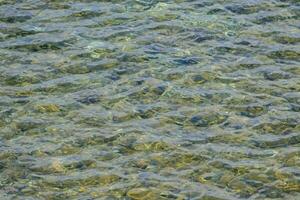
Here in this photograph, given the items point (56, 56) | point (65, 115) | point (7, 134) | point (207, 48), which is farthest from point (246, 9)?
point (7, 134)

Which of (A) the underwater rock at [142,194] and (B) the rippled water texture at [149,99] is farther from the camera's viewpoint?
(B) the rippled water texture at [149,99]

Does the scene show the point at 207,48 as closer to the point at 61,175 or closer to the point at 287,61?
the point at 287,61

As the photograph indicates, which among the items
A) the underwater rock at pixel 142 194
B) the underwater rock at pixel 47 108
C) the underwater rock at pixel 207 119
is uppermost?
the underwater rock at pixel 47 108

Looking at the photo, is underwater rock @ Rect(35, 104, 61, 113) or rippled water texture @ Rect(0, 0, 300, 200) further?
underwater rock @ Rect(35, 104, 61, 113)

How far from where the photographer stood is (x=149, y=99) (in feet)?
39.9

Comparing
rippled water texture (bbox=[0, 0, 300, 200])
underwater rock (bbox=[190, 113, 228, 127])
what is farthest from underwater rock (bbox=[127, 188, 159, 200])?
underwater rock (bbox=[190, 113, 228, 127])

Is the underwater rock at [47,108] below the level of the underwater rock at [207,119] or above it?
above

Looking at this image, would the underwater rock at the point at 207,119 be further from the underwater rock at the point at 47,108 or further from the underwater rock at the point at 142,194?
the underwater rock at the point at 47,108

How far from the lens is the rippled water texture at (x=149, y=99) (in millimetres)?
10062

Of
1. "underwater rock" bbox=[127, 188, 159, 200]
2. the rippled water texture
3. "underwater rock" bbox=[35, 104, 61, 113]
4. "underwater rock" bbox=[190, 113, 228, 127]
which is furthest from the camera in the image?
"underwater rock" bbox=[35, 104, 61, 113]

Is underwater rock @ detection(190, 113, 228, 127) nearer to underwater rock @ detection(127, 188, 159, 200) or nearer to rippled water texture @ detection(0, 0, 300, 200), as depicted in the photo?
rippled water texture @ detection(0, 0, 300, 200)

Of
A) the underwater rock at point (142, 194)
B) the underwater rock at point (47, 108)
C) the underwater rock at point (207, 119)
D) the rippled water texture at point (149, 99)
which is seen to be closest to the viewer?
the underwater rock at point (142, 194)

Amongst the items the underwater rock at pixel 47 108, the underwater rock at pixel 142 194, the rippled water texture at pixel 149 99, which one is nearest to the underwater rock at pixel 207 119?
the rippled water texture at pixel 149 99

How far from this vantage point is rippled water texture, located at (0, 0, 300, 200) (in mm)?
10062
